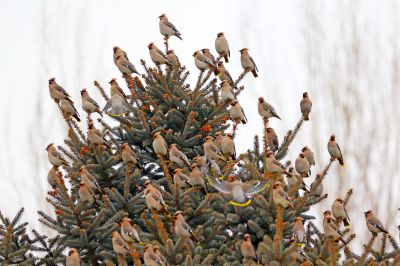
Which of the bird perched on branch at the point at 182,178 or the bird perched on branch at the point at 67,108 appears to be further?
the bird perched on branch at the point at 67,108

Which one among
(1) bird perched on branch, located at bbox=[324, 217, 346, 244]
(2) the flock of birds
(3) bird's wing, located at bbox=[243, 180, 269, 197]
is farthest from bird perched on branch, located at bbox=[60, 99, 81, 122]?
(1) bird perched on branch, located at bbox=[324, 217, 346, 244]

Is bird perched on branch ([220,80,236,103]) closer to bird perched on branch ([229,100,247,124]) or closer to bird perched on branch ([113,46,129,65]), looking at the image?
bird perched on branch ([229,100,247,124])

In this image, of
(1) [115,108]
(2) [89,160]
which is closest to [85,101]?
(1) [115,108]

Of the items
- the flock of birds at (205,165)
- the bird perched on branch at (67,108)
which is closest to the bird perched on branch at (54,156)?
the flock of birds at (205,165)

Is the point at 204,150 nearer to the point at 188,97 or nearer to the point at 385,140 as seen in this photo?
the point at 188,97

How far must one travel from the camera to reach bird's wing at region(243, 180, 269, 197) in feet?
16.6

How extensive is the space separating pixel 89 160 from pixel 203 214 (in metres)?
0.84

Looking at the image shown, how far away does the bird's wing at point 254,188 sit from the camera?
5.07 m

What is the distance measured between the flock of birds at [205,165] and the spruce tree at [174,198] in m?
0.02

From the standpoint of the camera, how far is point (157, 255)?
431 cm

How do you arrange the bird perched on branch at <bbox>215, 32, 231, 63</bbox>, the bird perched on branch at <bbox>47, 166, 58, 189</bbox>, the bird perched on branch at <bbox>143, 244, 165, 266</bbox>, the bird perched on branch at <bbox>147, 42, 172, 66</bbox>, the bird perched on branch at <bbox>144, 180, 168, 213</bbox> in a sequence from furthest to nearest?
the bird perched on branch at <bbox>215, 32, 231, 63</bbox> < the bird perched on branch at <bbox>147, 42, 172, 66</bbox> < the bird perched on branch at <bbox>47, 166, 58, 189</bbox> < the bird perched on branch at <bbox>144, 180, 168, 213</bbox> < the bird perched on branch at <bbox>143, 244, 165, 266</bbox>

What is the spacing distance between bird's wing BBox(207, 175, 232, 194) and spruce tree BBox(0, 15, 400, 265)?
10 millimetres

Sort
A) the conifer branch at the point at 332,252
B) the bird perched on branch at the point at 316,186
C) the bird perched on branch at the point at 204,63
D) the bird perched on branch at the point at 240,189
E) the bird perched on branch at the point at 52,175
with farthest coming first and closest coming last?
1. the bird perched on branch at the point at 204,63
2. the bird perched on branch at the point at 52,175
3. the bird perched on branch at the point at 316,186
4. the bird perched on branch at the point at 240,189
5. the conifer branch at the point at 332,252

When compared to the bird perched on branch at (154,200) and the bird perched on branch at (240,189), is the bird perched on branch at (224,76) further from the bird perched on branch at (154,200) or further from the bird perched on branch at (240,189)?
the bird perched on branch at (154,200)
